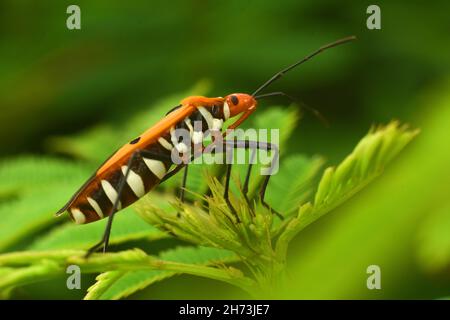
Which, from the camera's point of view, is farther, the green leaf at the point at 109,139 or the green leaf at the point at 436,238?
the green leaf at the point at 109,139

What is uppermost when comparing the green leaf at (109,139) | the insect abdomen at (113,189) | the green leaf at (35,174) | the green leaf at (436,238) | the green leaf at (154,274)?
the green leaf at (109,139)

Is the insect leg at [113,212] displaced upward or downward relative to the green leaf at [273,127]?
downward

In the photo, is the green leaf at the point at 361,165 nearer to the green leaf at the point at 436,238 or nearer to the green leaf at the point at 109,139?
the green leaf at the point at 436,238

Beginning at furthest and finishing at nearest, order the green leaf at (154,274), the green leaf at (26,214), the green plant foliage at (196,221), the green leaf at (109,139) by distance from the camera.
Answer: the green leaf at (109,139), the green leaf at (26,214), the green leaf at (154,274), the green plant foliage at (196,221)

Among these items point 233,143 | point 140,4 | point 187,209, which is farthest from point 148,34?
point 187,209

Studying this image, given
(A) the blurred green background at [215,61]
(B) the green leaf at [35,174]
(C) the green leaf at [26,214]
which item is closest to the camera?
(C) the green leaf at [26,214]

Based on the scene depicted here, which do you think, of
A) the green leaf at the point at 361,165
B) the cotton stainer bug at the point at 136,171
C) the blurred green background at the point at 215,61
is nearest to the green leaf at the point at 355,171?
the green leaf at the point at 361,165

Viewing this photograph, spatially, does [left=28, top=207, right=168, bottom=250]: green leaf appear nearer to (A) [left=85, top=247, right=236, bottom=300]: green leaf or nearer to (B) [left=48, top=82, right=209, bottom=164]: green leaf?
(A) [left=85, top=247, right=236, bottom=300]: green leaf

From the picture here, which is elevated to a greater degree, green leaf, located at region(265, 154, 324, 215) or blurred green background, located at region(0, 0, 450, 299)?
blurred green background, located at region(0, 0, 450, 299)

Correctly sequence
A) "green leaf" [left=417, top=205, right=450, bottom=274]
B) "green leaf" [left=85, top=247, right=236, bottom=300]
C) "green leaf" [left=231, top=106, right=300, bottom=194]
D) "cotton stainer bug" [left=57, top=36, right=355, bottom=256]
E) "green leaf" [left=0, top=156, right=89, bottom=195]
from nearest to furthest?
"green leaf" [left=85, top=247, right=236, bottom=300] < "cotton stainer bug" [left=57, top=36, right=355, bottom=256] < "green leaf" [left=417, top=205, right=450, bottom=274] < "green leaf" [left=231, top=106, right=300, bottom=194] < "green leaf" [left=0, top=156, right=89, bottom=195]

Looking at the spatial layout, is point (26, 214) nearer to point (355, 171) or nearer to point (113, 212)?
point (113, 212)

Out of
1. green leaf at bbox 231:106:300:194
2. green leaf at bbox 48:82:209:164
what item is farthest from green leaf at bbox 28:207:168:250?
green leaf at bbox 48:82:209:164

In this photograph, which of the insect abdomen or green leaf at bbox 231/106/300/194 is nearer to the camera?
the insect abdomen

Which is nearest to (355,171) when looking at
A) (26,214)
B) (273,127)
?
(273,127)
